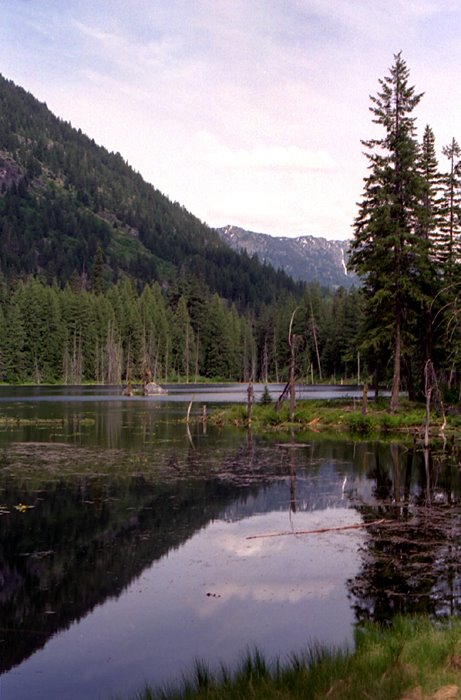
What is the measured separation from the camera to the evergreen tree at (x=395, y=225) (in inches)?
1901

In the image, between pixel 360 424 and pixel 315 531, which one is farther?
pixel 360 424

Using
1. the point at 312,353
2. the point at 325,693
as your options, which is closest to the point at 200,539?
the point at 325,693

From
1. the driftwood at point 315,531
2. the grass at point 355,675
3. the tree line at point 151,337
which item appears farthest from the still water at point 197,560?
the tree line at point 151,337

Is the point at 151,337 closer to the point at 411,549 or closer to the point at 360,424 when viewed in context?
the point at 360,424

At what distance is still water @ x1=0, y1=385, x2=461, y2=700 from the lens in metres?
11.2

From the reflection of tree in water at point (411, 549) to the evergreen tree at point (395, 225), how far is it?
21814mm

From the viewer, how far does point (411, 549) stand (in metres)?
16.5

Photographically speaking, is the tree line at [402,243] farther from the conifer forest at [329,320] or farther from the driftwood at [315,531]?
the driftwood at [315,531]

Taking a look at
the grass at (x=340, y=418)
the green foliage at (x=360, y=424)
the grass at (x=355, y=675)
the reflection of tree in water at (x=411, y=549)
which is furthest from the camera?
the green foliage at (x=360, y=424)

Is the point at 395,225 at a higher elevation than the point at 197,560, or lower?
higher

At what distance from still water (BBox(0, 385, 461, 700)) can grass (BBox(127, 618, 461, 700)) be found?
2.82 feet

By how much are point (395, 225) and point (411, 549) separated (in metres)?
35.8

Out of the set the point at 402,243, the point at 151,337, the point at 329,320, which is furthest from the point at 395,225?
the point at 151,337

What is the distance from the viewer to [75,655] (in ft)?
35.9
